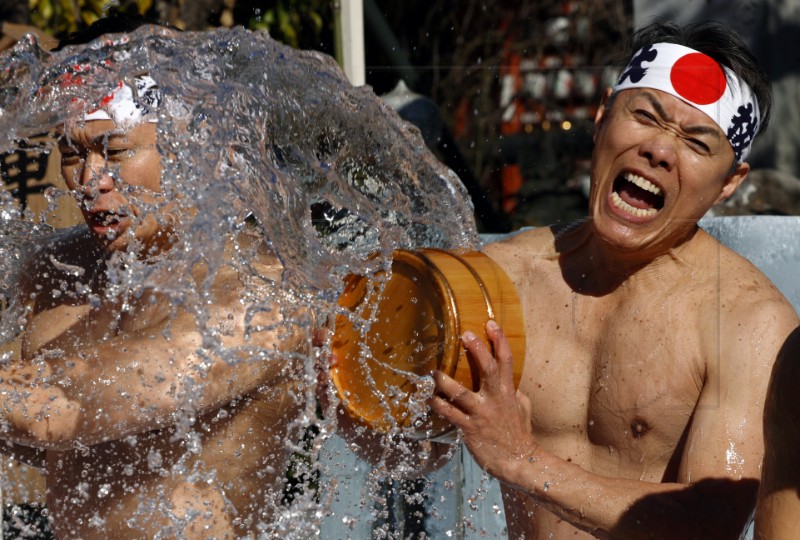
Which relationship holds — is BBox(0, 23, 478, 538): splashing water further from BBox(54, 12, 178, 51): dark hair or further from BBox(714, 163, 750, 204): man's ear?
BBox(714, 163, 750, 204): man's ear

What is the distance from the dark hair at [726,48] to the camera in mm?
2514

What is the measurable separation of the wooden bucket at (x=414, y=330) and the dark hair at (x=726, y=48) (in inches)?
28.3

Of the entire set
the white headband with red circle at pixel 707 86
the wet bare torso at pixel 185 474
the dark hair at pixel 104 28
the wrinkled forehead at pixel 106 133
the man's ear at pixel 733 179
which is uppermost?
the white headband with red circle at pixel 707 86

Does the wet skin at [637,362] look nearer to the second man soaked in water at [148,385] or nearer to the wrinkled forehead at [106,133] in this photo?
the second man soaked in water at [148,385]

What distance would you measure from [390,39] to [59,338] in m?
3.24

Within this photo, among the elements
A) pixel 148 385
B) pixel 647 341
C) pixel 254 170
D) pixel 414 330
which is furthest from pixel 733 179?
pixel 148 385

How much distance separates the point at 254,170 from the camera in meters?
2.46

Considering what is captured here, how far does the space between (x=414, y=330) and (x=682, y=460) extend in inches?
26.0

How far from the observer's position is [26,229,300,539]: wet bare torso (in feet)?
8.38

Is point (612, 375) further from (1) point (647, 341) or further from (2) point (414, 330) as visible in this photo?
(2) point (414, 330)

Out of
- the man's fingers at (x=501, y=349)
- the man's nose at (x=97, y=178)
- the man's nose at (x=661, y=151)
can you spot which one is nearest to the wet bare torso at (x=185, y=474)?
the man's nose at (x=97, y=178)

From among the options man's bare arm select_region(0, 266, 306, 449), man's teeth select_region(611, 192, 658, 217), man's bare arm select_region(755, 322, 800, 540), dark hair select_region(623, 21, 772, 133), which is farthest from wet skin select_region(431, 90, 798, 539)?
man's bare arm select_region(755, 322, 800, 540)

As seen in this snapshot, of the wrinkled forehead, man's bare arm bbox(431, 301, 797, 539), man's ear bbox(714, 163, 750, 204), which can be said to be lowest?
man's bare arm bbox(431, 301, 797, 539)

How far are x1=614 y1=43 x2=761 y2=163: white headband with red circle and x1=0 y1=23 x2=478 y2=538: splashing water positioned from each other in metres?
0.63
